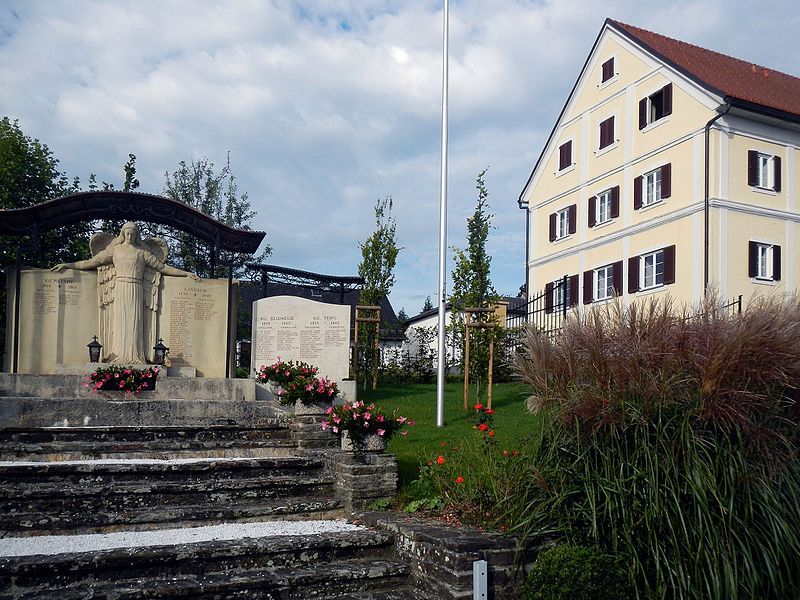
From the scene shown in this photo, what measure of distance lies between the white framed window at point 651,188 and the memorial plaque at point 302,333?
13.8 m

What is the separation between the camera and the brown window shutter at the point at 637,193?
23.6m

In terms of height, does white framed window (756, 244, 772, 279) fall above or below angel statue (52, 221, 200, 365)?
above

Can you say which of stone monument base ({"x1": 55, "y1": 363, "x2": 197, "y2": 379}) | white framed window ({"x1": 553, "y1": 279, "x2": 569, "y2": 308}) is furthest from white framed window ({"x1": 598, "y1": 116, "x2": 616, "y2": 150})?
stone monument base ({"x1": 55, "y1": 363, "x2": 197, "y2": 379})

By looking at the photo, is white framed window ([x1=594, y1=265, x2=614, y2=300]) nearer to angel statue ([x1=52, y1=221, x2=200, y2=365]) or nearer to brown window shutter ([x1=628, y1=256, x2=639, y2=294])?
brown window shutter ([x1=628, y1=256, x2=639, y2=294])

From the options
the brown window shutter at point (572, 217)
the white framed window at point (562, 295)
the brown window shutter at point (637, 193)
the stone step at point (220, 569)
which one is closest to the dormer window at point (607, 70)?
the brown window shutter at point (637, 193)

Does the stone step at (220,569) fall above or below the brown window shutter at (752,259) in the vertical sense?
below

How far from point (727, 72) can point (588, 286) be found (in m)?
8.79

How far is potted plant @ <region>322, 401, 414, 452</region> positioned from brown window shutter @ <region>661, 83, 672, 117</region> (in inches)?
754

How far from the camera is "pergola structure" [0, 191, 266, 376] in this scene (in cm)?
1174

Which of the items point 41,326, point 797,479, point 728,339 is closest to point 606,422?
point 728,339

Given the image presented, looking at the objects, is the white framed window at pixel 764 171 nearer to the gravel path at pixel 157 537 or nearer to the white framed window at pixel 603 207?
the white framed window at pixel 603 207

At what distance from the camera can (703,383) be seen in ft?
15.0

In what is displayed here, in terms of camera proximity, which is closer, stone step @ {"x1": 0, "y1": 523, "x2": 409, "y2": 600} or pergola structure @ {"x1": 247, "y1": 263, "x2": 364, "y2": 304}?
stone step @ {"x1": 0, "y1": 523, "x2": 409, "y2": 600}

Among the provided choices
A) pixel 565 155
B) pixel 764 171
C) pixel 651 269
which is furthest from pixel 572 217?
pixel 764 171
